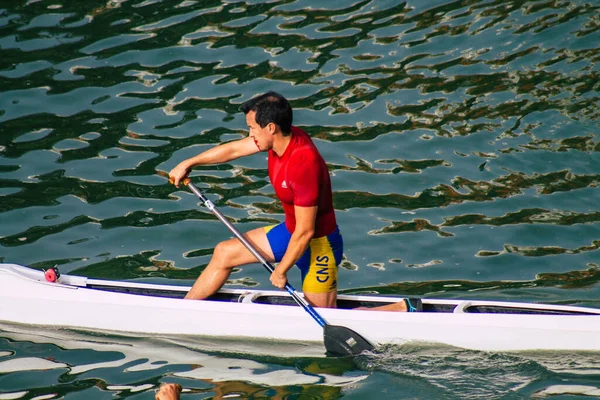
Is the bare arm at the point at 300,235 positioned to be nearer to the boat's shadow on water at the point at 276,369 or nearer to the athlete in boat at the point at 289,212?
the athlete in boat at the point at 289,212

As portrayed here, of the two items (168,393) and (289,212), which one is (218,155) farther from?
(168,393)

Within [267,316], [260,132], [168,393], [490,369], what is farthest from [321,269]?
[168,393]

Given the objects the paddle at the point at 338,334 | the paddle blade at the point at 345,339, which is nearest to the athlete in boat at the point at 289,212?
the paddle at the point at 338,334

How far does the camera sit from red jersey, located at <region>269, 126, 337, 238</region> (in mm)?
6773

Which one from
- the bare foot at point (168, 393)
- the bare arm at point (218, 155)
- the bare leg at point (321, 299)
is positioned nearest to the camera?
the bare foot at point (168, 393)

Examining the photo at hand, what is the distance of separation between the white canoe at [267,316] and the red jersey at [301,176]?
3.29ft

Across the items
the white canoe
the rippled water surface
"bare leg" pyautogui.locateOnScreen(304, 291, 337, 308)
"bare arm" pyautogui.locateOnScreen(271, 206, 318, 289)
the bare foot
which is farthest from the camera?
"bare leg" pyautogui.locateOnScreen(304, 291, 337, 308)

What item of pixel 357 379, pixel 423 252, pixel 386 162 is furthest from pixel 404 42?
pixel 357 379

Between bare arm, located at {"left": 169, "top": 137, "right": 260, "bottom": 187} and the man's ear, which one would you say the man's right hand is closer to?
bare arm, located at {"left": 169, "top": 137, "right": 260, "bottom": 187}

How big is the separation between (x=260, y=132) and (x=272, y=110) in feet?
0.68

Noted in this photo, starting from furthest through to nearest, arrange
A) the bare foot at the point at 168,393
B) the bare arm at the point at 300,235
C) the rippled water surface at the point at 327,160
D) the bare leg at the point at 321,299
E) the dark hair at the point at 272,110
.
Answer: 1. the bare leg at the point at 321,299
2. the rippled water surface at the point at 327,160
3. the bare arm at the point at 300,235
4. the dark hair at the point at 272,110
5. the bare foot at the point at 168,393

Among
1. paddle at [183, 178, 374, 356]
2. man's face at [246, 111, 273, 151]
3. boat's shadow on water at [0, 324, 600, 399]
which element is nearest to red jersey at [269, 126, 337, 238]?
man's face at [246, 111, 273, 151]

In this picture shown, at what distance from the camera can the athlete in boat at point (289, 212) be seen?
267 inches

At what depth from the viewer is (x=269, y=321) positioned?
754 cm
